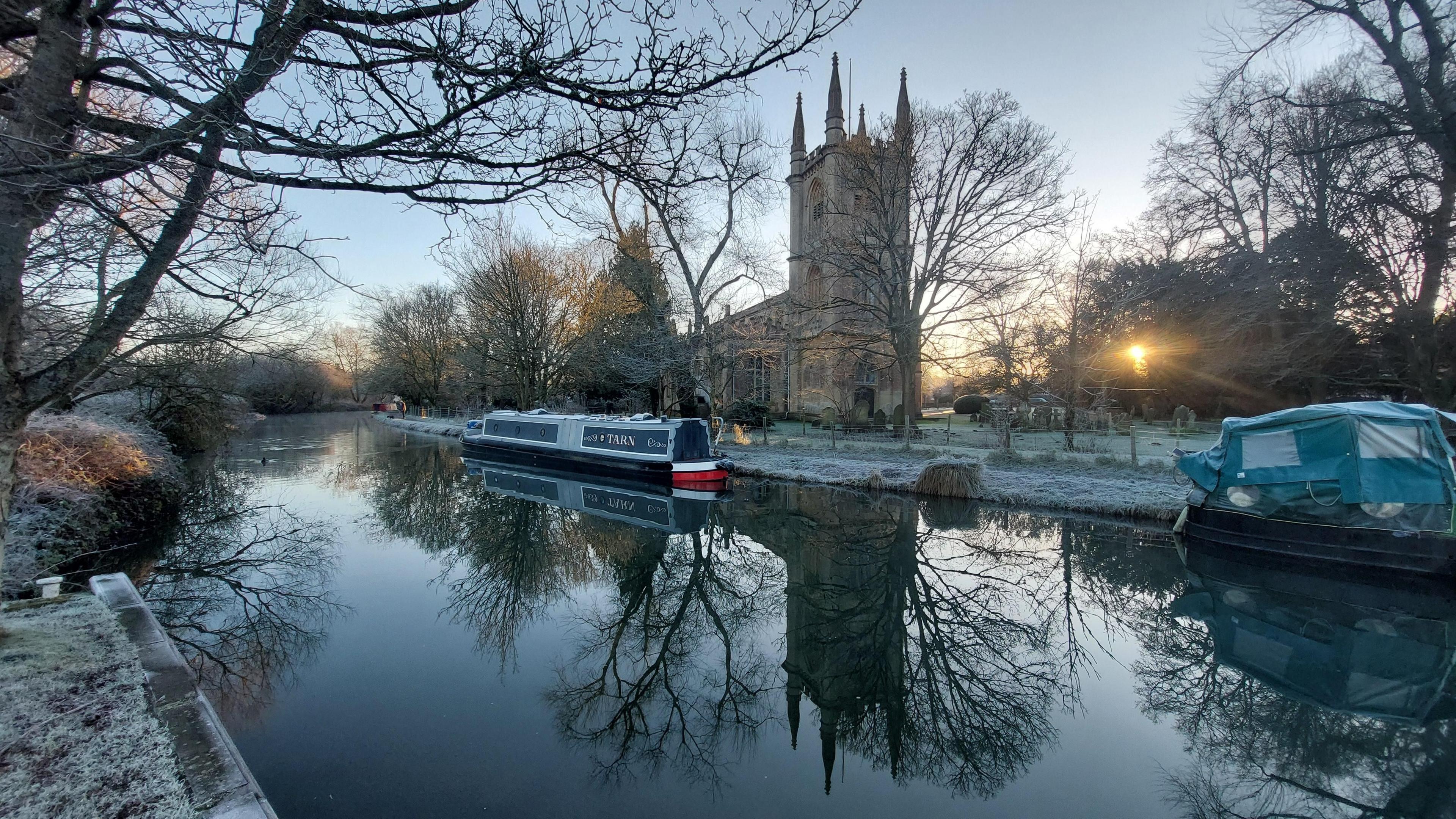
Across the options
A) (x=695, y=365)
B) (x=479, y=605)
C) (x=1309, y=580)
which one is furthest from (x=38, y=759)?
(x=695, y=365)

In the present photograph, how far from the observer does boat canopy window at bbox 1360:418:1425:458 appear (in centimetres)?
627

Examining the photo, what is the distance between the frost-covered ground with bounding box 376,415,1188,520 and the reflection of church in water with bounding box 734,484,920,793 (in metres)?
2.44

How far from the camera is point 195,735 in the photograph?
251 cm

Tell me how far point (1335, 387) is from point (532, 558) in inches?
866

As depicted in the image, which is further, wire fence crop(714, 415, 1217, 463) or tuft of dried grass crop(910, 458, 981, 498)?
wire fence crop(714, 415, 1217, 463)

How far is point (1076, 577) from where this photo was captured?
22.6 ft

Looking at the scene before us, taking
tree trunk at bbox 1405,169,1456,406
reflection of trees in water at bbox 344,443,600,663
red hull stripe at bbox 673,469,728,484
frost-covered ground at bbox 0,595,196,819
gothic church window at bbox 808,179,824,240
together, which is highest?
gothic church window at bbox 808,179,824,240

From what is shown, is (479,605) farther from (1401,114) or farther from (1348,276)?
(1348,276)

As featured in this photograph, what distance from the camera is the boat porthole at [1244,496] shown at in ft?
23.9

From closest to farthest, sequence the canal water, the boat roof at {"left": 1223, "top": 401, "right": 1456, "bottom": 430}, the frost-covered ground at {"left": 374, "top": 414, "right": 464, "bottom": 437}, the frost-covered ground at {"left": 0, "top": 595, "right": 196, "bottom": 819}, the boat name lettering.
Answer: the frost-covered ground at {"left": 0, "top": 595, "right": 196, "bottom": 819} → the canal water → the boat roof at {"left": 1223, "top": 401, "right": 1456, "bottom": 430} → the boat name lettering → the frost-covered ground at {"left": 374, "top": 414, "right": 464, "bottom": 437}

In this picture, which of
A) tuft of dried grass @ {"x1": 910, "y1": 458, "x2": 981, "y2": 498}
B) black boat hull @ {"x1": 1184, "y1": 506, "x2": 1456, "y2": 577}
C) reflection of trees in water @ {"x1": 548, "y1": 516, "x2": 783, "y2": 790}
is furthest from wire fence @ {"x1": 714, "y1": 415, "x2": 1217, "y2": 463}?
reflection of trees in water @ {"x1": 548, "y1": 516, "x2": 783, "y2": 790}

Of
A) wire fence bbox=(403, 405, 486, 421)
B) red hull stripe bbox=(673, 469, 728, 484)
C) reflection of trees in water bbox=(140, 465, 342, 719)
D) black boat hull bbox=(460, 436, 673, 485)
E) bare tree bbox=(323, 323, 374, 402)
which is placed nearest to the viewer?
reflection of trees in water bbox=(140, 465, 342, 719)

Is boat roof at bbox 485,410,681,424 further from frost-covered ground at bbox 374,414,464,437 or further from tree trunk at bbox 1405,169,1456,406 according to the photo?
tree trunk at bbox 1405,169,1456,406

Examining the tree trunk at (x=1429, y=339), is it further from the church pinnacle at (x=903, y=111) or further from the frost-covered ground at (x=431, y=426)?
the frost-covered ground at (x=431, y=426)
